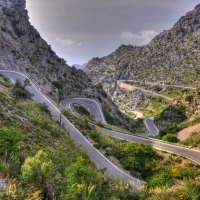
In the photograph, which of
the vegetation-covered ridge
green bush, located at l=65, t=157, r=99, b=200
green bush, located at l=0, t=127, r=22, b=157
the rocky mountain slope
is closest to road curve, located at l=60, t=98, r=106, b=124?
the rocky mountain slope

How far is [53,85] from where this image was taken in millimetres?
101375

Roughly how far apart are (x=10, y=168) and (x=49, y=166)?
5.74ft

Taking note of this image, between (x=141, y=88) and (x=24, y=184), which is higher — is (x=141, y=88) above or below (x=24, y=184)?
above

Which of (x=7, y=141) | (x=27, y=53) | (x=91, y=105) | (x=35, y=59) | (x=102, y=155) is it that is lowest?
(x=102, y=155)

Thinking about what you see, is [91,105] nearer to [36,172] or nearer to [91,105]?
[91,105]

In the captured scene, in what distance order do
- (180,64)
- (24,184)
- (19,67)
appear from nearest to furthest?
(24,184) → (19,67) → (180,64)

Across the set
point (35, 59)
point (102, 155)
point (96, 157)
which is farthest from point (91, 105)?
point (96, 157)

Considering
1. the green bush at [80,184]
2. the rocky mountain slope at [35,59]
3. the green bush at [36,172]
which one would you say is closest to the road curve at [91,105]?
the rocky mountain slope at [35,59]

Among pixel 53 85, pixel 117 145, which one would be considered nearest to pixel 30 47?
pixel 53 85

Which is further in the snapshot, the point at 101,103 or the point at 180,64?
the point at 180,64

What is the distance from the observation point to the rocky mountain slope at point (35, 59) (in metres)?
91.5

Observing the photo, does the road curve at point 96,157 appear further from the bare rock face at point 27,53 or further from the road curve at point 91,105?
the road curve at point 91,105

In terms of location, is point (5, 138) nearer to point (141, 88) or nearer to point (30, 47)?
point (30, 47)

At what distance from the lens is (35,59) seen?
107625mm
